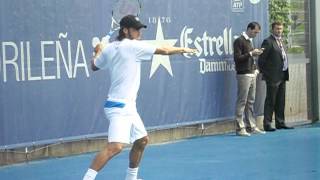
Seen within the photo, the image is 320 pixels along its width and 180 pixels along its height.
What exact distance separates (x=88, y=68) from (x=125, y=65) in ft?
10.2

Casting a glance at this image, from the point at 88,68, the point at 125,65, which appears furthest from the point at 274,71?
the point at 125,65

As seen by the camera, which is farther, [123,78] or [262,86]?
[262,86]

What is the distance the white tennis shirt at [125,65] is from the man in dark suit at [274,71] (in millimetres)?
6191

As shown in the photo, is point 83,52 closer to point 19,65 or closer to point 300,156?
point 19,65

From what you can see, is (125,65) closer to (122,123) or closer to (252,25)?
(122,123)

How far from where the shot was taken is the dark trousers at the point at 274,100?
13992 mm

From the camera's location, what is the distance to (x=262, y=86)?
47.0 feet

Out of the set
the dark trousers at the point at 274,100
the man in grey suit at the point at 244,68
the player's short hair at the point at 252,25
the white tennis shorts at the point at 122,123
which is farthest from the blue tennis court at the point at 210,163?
the player's short hair at the point at 252,25

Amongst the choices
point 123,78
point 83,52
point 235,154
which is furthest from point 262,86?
point 123,78

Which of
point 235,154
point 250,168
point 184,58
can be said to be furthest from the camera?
point 184,58

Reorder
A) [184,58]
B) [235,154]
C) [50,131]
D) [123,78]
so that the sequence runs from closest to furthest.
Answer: [123,78] → [50,131] → [235,154] → [184,58]

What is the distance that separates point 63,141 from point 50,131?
0.32 m

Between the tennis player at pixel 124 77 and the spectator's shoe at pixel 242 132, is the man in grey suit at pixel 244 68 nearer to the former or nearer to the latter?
the spectator's shoe at pixel 242 132

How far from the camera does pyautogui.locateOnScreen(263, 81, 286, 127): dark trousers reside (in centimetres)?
1399
